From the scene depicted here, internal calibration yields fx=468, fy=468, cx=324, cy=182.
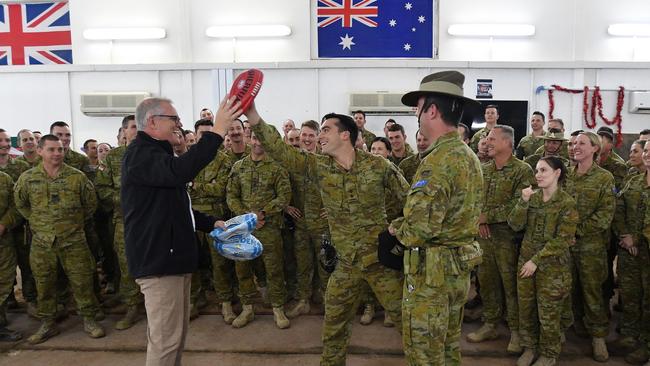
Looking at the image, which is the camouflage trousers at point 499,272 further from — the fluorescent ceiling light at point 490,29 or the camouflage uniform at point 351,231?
the fluorescent ceiling light at point 490,29

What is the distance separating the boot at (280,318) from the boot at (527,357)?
→ 6.23ft

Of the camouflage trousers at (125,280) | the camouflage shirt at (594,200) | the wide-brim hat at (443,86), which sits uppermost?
the wide-brim hat at (443,86)

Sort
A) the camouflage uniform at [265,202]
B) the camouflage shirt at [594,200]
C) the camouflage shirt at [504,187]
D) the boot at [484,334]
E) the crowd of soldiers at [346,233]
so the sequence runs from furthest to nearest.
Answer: the camouflage uniform at [265,202], the boot at [484,334], the camouflage shirt at [504,187], the camouflage shirt at [594,200], the crowd of soldiers at [346,233]

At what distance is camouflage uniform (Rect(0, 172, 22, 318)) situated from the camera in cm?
401

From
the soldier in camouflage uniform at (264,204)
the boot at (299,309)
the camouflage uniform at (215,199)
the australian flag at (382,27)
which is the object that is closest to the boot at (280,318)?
the soldier in camouflage uniform at (264,204)

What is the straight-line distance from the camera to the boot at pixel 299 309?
4371 mm

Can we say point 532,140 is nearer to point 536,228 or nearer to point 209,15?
point 536,228

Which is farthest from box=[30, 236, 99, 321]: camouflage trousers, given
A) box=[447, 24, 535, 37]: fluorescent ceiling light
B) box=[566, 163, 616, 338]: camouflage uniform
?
box=[447, 24, 535, 37]: fluorescent ceiling light

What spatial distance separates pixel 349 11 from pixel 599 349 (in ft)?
20.7

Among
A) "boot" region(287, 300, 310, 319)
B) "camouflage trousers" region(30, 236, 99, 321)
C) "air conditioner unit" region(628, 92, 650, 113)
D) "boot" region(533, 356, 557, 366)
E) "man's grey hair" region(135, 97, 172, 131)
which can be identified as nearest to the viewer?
"man's grey hair" region(135, 97, 172, 131)

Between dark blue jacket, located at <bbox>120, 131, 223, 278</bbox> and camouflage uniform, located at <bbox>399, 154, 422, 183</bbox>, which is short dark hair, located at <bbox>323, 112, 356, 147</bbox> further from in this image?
camouflage uniform, located at <bbox>399, 154, 422, 183</bbox>

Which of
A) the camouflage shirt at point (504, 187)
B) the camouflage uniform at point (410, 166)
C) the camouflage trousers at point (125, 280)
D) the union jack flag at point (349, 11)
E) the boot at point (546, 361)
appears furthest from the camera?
the union jack flag at point (349, 11)

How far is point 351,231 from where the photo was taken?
2.88 m

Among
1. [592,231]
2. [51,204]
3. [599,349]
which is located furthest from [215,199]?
[599,349]
